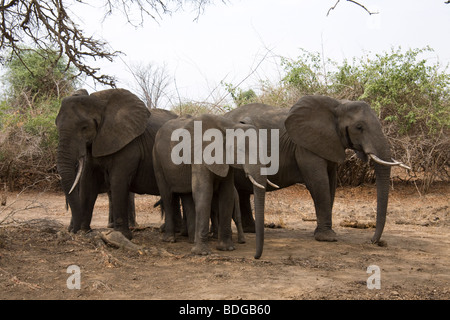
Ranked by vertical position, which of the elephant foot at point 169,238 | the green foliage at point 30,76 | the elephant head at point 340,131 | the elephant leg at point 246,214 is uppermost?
the green foliage at point 30,76

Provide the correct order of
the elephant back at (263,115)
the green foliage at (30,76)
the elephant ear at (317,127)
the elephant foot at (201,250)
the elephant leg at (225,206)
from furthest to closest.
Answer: the green foliage at (30,76)
the elephant back at (263,115)
the elephant ear at (317,127)
the elephant leg at (225,206)
the elephant foot at (201,250)

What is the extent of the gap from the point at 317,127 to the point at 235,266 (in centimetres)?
319

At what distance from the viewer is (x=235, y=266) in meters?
6.41

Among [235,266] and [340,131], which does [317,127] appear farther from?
[235,266]

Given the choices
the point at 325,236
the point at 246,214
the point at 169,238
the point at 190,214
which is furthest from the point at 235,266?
the point at 246,214

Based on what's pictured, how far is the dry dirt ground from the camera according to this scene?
5.28 metres

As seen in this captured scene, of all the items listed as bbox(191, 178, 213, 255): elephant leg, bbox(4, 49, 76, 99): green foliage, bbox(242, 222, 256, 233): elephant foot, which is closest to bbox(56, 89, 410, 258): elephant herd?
bbox(191, 178, 213, 255): elephant leg

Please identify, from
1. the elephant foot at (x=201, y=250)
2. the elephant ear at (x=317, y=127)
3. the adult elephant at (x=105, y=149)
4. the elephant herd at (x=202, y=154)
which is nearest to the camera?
the elephant foot at (x=201, y=250)

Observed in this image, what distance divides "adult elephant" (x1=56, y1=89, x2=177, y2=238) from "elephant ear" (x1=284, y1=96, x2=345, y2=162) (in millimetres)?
2357

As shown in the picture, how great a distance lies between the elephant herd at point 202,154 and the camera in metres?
7.33

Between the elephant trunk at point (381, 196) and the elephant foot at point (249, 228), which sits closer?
the elephant trunk at point (381, 196)

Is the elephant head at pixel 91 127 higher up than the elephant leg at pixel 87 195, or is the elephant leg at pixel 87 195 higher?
the elephant head at pixel 91 127

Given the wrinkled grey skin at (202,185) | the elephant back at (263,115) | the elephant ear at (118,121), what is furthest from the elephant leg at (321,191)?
the elephant ear at (118,121)

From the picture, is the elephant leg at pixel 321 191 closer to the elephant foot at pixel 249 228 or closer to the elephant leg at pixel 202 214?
the elephant foot at pixel 249 228
